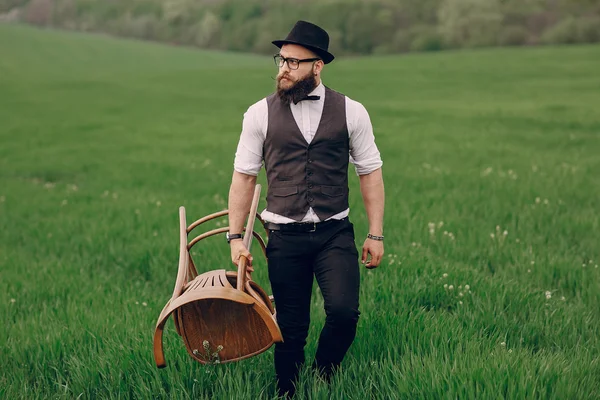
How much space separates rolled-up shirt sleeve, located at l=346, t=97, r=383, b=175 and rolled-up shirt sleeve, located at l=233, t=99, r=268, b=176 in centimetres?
50

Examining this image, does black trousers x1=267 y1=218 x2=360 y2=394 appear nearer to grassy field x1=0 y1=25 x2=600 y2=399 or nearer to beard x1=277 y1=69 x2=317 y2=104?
grassy field x1=0 y1=25 x2=600 y2=399

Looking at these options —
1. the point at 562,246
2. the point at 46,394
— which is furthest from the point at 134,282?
the point at 562,246

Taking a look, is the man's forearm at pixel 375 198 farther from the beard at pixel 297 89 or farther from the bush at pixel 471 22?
the bush at pixel 471 22

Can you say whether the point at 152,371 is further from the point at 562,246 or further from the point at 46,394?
the point at 562,246

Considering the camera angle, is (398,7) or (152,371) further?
(398,7)

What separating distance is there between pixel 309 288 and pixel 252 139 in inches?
38.0

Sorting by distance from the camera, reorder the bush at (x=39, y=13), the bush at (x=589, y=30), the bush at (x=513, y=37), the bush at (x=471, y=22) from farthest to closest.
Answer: the bush at (x=39, y=13), the bush at (x=471, y=22), the bush at (x=513, y=37), the bush at (x=589, y=30)

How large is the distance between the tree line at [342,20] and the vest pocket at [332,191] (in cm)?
5279

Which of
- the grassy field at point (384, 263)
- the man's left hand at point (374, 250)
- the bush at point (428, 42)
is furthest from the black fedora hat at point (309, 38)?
the bush at point (428, 42)

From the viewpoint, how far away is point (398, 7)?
3108 inches

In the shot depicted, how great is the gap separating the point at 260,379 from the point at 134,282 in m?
2.96

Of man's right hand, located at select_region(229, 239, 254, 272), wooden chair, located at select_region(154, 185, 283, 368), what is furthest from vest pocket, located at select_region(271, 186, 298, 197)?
wooden chair, located at select_region(154, 185, 283, 368)

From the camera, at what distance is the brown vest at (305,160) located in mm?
3795

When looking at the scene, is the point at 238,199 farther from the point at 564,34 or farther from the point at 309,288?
the point at 564,34
